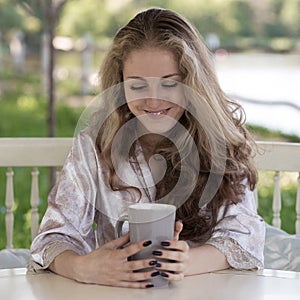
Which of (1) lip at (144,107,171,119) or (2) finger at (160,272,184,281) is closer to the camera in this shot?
(2) finger at (160,272,184,281)

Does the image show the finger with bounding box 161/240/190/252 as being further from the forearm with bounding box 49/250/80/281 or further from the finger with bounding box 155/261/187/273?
the forearm with bounding box 49/250/80/281

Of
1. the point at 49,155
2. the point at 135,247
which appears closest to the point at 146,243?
the point at 135,247

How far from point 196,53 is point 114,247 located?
16.2 inches

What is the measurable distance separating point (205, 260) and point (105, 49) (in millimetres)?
4695

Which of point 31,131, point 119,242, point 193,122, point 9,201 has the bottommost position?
point 31,131

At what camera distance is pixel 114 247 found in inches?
49.1

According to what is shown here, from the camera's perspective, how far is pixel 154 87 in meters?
1.37

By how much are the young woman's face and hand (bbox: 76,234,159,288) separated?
10.1 inches

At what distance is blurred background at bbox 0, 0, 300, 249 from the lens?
227 inches

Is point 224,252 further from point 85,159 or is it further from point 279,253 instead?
point 279,253

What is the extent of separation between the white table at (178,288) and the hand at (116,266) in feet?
0.04

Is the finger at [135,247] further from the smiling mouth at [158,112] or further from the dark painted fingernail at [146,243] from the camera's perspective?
the smiling mouth at [158,112]

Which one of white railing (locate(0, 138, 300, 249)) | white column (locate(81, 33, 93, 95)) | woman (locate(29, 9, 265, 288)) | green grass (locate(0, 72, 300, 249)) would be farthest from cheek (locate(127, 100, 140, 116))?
white column (locate(81, 33, 93, 95))

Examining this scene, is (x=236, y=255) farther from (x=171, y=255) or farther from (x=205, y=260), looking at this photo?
(x=171, y=255)
